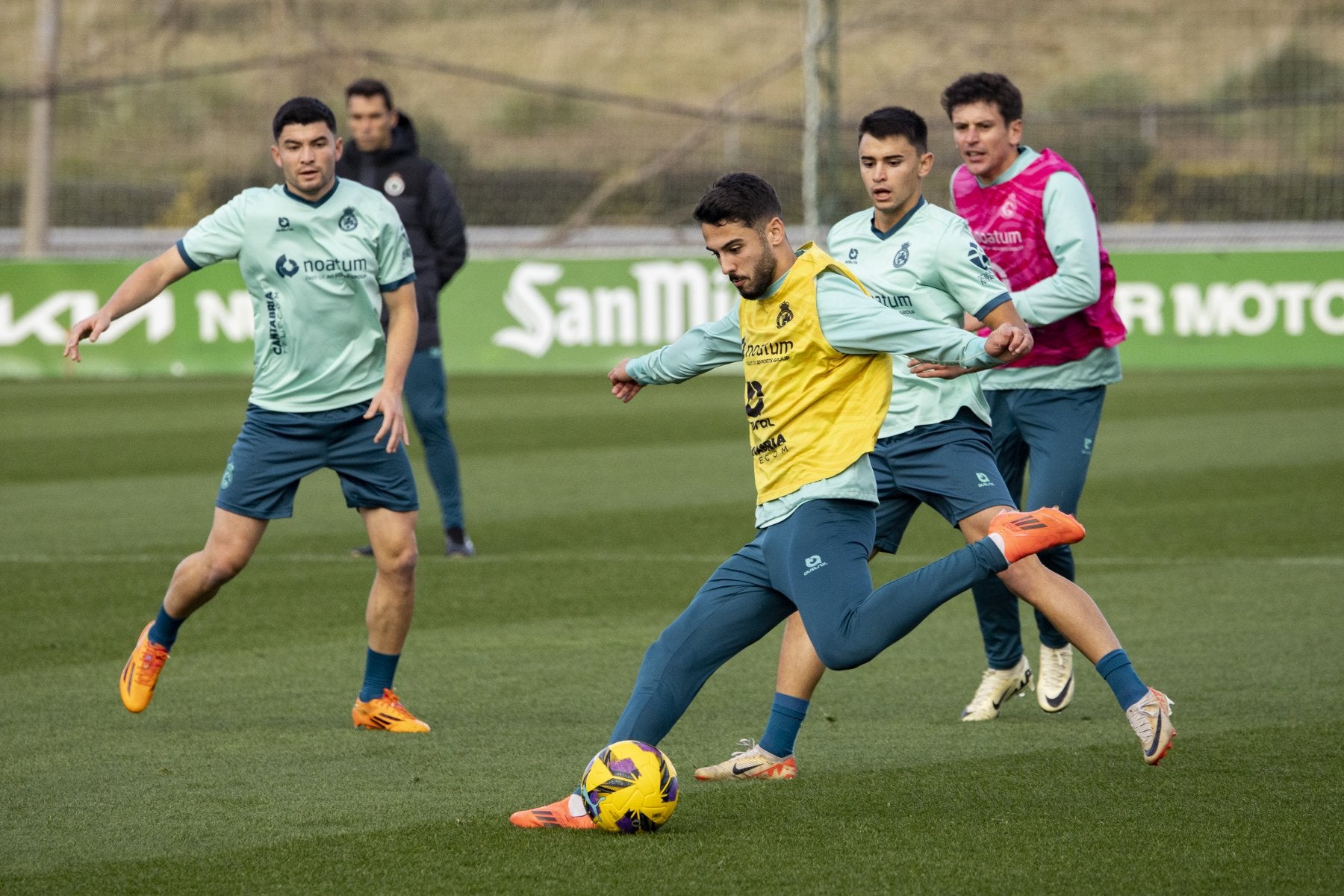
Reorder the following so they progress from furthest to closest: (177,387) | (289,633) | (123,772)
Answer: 1. (177,387)
2. (289,633)
3. (123,772)

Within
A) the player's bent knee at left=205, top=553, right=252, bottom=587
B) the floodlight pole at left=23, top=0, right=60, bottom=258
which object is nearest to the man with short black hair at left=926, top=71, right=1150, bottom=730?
the player's bent knee at left=205, top=553, right=252, bottom=587

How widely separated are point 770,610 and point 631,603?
3.56 metres

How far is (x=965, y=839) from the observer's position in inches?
187

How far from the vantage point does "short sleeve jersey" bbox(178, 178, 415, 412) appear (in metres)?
6.27

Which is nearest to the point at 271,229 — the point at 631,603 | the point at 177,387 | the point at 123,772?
the point at 123,772

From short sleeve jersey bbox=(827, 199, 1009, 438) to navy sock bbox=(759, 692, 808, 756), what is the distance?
36.5 inches

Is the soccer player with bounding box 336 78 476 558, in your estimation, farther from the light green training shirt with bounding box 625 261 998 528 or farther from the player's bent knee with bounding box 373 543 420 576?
the light green training shirt with bounding box 625 261 998 528

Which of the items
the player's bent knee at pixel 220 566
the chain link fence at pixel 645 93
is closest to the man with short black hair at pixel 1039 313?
the player's bent knee at pixel 220 566

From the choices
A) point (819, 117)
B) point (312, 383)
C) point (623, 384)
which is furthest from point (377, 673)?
point (819, 117)

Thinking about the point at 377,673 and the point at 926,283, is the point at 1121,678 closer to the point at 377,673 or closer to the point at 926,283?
the point at 926,283

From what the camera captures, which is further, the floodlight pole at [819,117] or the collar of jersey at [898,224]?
the floodlight pole at [819,117]

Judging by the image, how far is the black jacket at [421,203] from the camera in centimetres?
988

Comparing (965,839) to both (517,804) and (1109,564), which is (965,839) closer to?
(517,804)

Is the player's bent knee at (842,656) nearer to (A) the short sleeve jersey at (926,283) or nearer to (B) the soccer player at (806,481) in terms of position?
(B) the soccer player at (806,481)
